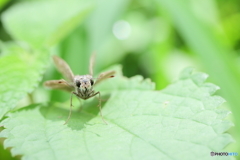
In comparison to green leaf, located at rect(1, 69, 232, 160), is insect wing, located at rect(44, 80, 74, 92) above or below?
above

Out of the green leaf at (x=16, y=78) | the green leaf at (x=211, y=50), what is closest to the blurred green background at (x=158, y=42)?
the green leaf at (x=211, y=50)

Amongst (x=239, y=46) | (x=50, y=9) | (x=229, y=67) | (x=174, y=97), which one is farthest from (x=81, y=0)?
(x=239, y=46)

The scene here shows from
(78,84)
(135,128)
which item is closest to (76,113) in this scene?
(78,84)

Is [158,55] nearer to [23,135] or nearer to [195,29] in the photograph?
[195,29]

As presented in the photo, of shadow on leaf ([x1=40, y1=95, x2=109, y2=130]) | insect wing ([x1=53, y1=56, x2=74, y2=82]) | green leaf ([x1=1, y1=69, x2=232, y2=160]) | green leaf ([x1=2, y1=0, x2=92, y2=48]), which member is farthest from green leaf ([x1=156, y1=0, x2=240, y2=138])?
insect wing ([x1=53, y1=56, x2=74, y2=82])

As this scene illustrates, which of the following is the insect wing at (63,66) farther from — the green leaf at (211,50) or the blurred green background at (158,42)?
the green leaf at (211,50)

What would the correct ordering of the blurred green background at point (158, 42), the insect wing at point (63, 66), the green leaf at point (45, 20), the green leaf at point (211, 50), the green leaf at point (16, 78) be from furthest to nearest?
the blurred green background at point (158, 42) < the green leaf at point (211, 50) < the green leaf at point (45, 20) < the insect wing at point (63, 66) < the green leaf at point (16, 78)

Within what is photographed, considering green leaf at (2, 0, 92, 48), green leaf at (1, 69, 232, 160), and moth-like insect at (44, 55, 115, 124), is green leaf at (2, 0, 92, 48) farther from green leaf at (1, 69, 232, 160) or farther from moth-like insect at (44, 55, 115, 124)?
green leaf at (1, 69, 232, 160)
